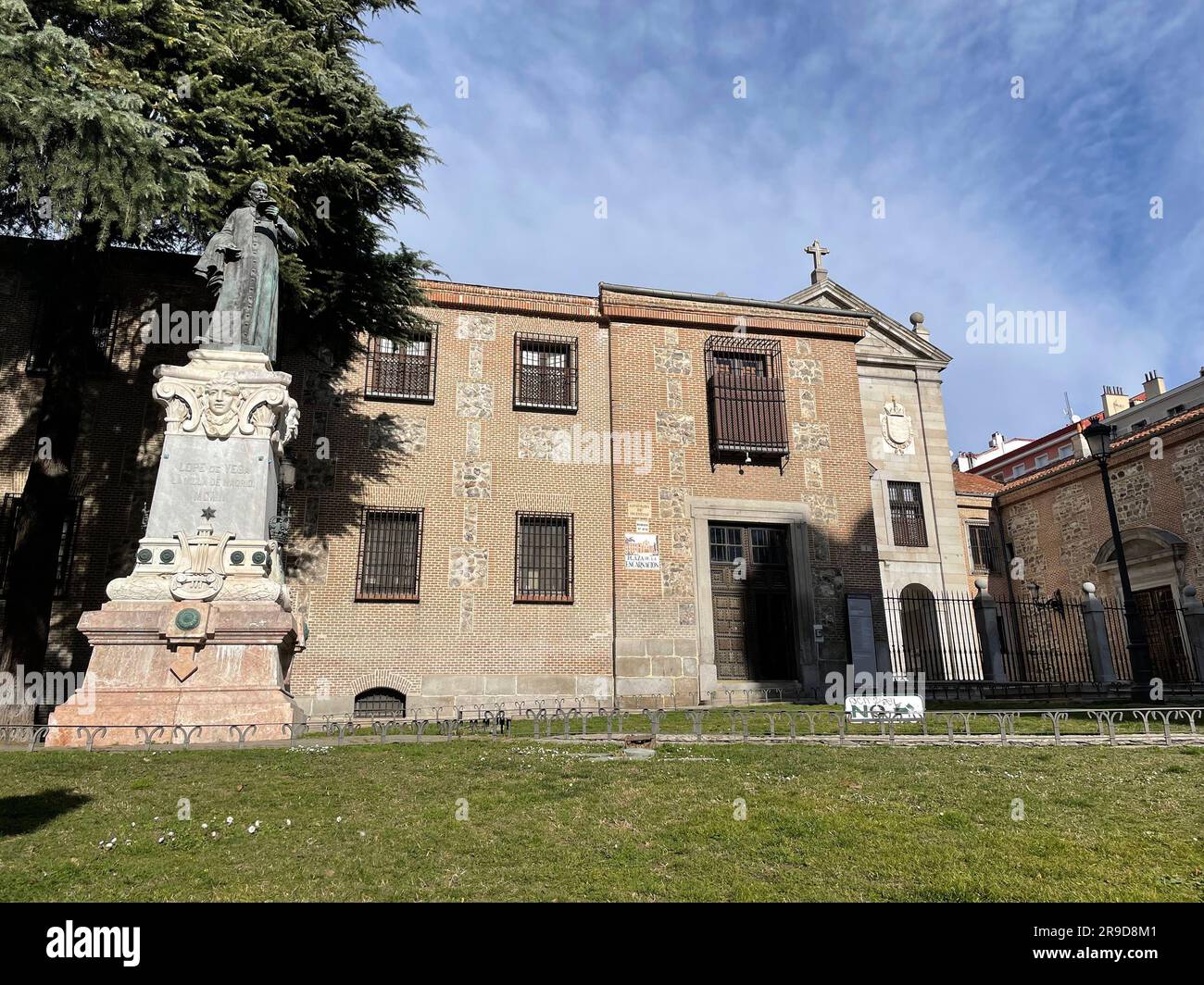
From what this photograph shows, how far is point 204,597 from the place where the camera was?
8891 mm

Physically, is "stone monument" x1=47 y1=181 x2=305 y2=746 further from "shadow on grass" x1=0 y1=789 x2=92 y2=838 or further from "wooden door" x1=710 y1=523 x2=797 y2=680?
"wooden door" x1=710 y1=523 x2=797 y2=680

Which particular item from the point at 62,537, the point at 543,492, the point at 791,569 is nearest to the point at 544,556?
the point at 543,492

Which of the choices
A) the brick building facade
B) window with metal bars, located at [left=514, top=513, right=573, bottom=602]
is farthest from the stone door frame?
window with metal bars, located at [left=514, top=513, right=573, bottom=602]

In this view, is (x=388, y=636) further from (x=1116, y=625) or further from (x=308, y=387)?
(x=1116, y=625)

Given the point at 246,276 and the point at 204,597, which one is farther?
the point at 246,276

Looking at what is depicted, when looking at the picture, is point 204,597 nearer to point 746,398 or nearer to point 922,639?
point 746,398

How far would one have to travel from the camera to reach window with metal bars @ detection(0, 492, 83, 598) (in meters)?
14.8

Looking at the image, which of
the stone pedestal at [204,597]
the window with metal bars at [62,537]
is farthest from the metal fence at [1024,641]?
the window with metal bars at [62,537]

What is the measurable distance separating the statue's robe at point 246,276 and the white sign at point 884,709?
9.57 metres

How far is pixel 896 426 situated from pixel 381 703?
700 inches

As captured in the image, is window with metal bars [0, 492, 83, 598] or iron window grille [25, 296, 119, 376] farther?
iron window grille [25, 296, 119, 376]

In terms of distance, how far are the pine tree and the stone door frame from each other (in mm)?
8334

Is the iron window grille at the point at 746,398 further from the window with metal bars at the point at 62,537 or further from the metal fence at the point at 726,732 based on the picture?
the window with metal bars at the point at 62,537
